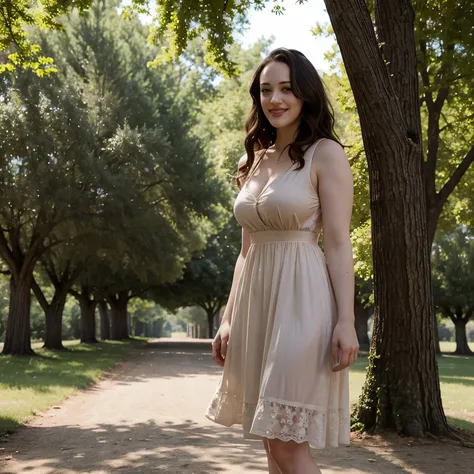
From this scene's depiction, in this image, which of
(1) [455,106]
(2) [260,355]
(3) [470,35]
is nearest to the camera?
(2) [260,355]

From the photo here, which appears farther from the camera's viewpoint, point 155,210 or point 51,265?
point 51,265

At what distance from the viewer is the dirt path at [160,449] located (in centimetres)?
590

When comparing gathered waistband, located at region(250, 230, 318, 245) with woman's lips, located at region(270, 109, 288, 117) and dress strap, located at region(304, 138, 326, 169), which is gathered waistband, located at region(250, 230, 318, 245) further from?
woman's lips, located at region(270, 109, 288, 117)

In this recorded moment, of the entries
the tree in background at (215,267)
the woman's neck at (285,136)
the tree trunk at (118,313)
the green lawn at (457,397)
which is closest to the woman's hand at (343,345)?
the woman's neck at (285,136)

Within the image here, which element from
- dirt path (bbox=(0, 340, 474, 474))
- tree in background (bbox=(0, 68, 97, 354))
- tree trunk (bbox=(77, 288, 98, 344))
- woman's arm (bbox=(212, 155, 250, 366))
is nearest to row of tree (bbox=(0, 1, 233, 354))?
tree in background (bbox=(0, 68, 97, 354))

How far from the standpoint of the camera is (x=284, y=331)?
2809 mm

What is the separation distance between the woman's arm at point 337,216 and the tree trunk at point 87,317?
112ft

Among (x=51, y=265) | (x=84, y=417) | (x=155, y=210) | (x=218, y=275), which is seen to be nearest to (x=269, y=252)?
(x=84, y=417)

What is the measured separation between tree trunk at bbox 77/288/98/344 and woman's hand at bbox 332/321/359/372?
1349 inches

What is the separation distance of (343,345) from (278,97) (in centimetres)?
115

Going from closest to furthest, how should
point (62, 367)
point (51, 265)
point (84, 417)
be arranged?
point (84, 417), point (62, 367), point (51, 265)

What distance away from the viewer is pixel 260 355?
2.99 metres

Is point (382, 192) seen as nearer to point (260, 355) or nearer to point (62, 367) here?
point (260, 355)

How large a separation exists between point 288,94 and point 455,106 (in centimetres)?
1238
